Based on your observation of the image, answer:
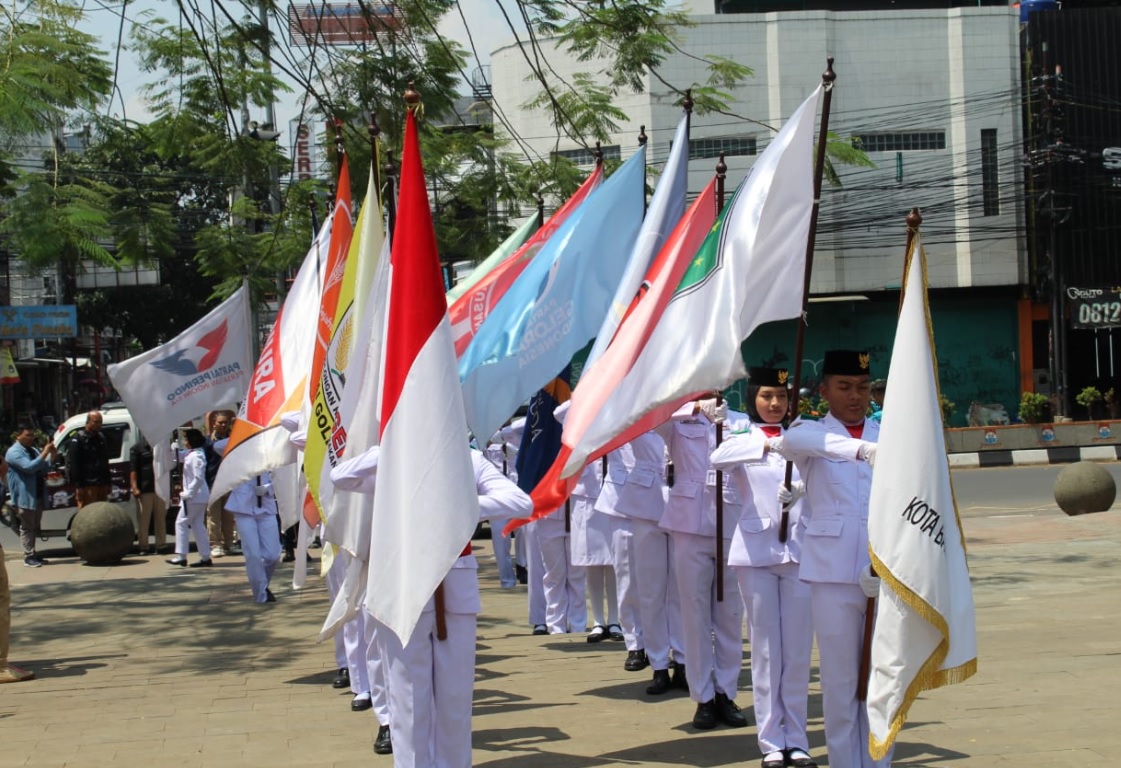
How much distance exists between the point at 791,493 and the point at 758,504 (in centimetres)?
43

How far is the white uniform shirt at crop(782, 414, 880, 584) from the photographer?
5.56 metres

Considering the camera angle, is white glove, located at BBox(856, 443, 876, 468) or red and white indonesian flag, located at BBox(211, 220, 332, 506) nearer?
white glove, located at BBox(856, 443, 876, 468)

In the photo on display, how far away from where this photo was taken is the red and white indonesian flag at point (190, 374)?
11812mm

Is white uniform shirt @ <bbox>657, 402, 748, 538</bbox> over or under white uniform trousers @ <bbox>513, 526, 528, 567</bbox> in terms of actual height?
over

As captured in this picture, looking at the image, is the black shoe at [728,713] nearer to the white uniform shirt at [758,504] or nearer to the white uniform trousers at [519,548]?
the white uniform shirt at [758,504]

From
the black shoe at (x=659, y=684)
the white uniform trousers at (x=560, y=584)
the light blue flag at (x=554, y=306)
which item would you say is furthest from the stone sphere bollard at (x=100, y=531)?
the black shoe at (x=659, y=684)

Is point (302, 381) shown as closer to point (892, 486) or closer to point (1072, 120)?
point (892, 486)

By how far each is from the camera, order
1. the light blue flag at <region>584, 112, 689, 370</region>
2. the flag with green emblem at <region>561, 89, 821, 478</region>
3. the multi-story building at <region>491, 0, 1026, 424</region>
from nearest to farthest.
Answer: the flag with green emblem at <region>561, 89, 821, 478</region>, the light blue flag at <region>584, 112, 689, 370</region>, the multi-story building at <region>491, 0, 1026, 424</region>

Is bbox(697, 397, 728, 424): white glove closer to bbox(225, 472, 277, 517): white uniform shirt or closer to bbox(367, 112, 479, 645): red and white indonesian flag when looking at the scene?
bbox(367, 112, 479, 645): red and white indonesian flag

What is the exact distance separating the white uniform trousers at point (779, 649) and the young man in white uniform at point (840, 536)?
0.42m

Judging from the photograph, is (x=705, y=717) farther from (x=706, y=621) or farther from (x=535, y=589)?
(x=535, y=589)

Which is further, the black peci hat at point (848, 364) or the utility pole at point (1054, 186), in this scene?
the utility pole at point (1054, 186)

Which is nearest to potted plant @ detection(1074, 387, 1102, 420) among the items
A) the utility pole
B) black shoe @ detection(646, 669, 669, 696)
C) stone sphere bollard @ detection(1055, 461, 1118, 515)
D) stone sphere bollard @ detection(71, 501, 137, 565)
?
→ the utility pole

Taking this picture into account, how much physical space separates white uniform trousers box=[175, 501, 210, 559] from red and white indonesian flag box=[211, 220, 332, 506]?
20.1 ft
